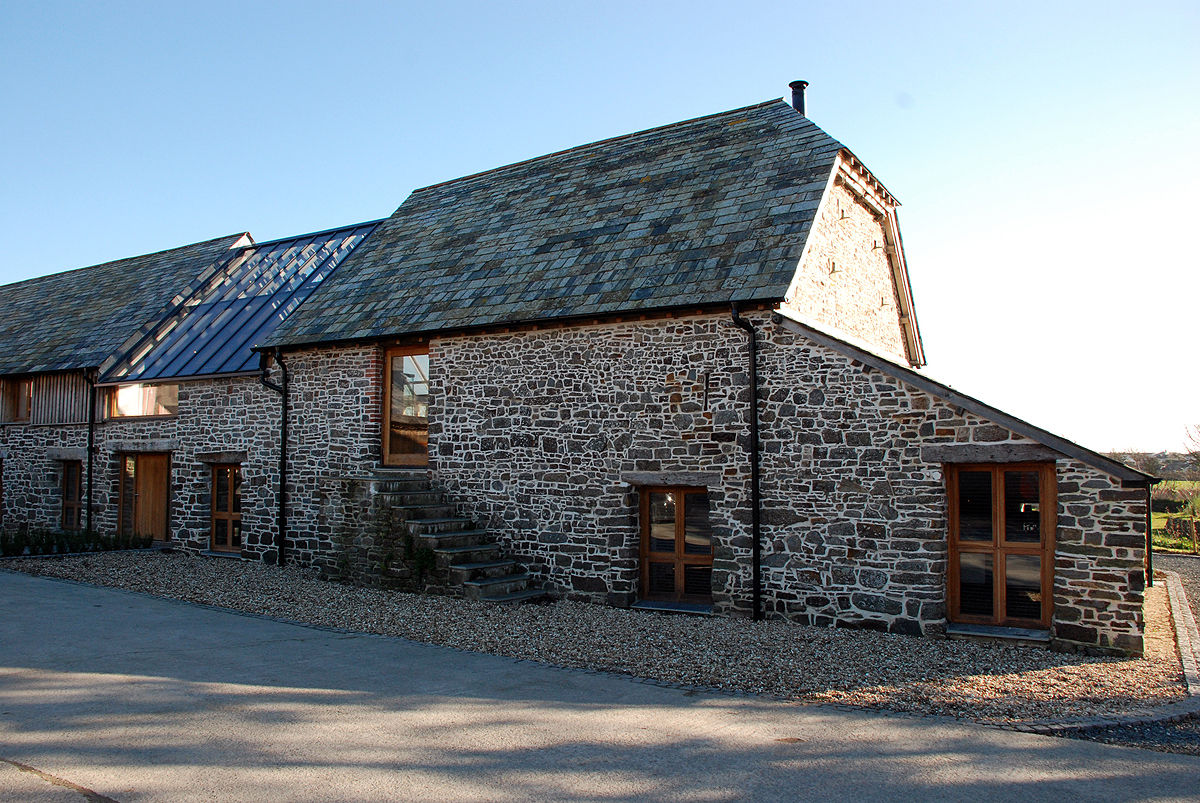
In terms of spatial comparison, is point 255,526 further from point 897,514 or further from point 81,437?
point 897,514

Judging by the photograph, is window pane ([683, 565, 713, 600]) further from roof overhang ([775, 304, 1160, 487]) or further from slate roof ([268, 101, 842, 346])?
slate roof ([268, 101, 842, 346])

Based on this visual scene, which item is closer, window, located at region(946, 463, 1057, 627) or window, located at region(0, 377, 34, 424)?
window, located at region(946, 463, 1057, 627)

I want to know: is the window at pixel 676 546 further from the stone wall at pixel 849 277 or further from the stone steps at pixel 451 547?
the stone wall at pixel 849 277

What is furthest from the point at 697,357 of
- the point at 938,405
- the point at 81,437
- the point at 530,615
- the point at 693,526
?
the point at 81,437

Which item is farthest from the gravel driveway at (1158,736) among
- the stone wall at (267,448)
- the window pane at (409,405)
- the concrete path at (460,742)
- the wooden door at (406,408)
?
the window pane at (409,405)

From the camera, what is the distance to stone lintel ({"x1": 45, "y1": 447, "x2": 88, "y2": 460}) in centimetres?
1862

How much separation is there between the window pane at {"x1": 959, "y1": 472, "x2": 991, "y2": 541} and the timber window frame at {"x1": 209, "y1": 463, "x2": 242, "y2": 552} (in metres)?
12.9

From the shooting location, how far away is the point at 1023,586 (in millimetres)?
9578

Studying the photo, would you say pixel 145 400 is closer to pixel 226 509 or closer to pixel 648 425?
pixel 226 509

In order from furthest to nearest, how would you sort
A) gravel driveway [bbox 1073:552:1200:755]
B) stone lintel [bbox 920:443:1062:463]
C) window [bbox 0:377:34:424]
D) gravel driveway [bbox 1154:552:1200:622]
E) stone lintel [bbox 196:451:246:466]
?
window [bbox 0:377:34:424]
stone lintel [bbox 196:451:246:466]
gravel driveway [bbox 1154:552:1200:622]
stone lintel [bbox 920:443:1062:463]
gravel driveway [bbox 1073:552:1200:755]

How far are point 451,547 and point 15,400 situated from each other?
14.9m

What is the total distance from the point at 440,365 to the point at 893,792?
33.1ft

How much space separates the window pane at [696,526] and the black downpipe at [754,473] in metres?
0.98

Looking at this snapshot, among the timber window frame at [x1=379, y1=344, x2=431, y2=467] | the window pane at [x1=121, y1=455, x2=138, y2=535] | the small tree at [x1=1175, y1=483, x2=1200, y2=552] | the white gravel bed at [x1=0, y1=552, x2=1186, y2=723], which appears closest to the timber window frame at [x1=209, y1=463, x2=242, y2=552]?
the window pane at [x1=121, y1=455, x2=138, y2=535]
